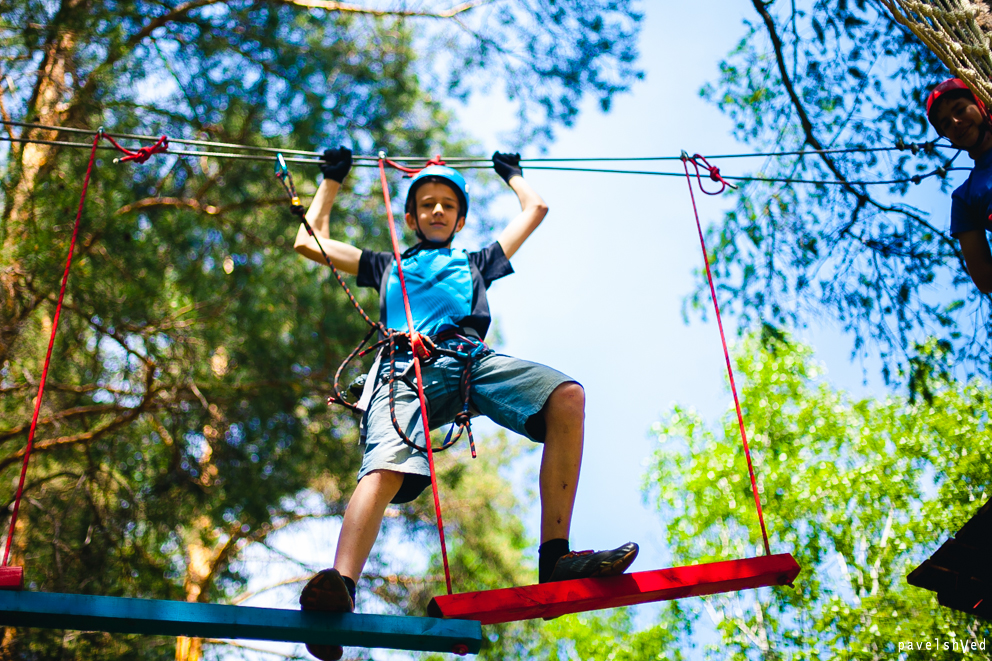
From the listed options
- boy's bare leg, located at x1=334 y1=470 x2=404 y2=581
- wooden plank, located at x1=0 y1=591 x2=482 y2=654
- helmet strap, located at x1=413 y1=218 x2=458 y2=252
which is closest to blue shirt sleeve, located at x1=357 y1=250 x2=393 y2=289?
helmet strap, located at x1=413 y1=218 x2=458 y2=252

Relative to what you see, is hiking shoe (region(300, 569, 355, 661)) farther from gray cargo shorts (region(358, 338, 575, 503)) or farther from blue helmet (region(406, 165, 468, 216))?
blue helmet (region(406, 165, 468, 216))

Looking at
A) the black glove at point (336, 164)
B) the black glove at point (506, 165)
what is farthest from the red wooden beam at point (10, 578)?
the black glove at point (506, 165)

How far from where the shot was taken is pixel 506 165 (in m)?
3.81

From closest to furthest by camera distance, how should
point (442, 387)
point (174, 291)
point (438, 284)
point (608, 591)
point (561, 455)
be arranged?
point (608, 591)
point (561, 455)
point (442, 387)
point (438, 284)
point (174, 291)

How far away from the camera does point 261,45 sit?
7090mm

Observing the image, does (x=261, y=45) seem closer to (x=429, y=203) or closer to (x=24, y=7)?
(x=24, y=7)

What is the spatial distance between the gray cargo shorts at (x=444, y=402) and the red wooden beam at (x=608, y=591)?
1.67 ft

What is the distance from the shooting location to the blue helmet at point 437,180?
11.6 feet

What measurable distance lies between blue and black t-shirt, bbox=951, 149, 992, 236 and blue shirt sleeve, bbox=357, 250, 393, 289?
215 centimetres

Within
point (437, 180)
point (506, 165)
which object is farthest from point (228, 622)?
point (506, 165)

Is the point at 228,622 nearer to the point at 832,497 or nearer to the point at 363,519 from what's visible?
the point at 363,519

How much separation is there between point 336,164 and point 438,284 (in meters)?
0.75

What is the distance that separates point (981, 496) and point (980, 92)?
7.91 m

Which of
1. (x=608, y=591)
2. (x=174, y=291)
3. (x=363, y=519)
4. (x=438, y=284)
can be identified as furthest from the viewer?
(x=174, y=291)
